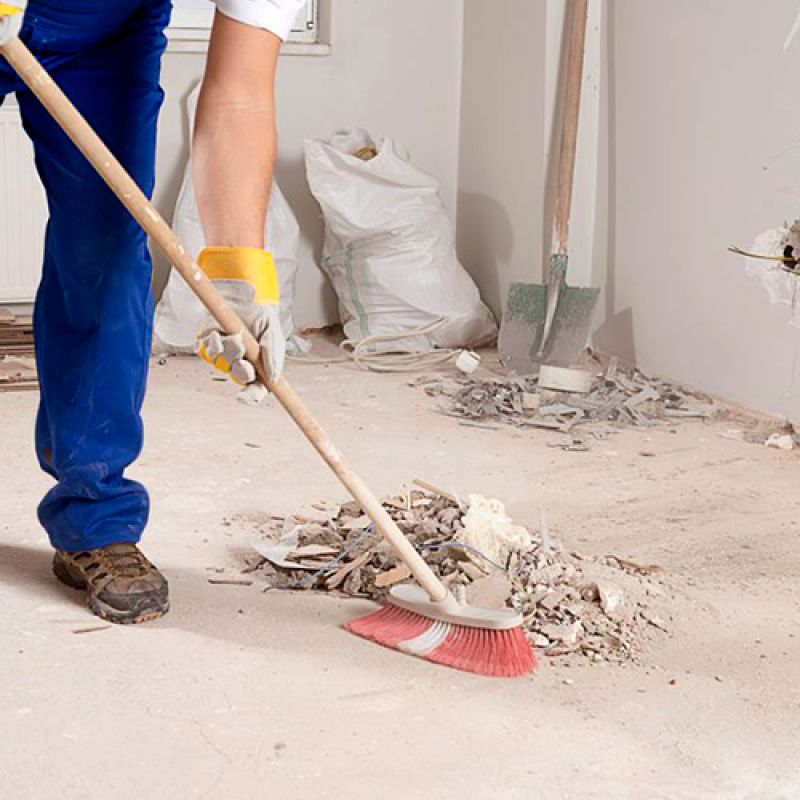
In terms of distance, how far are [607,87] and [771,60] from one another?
2.59ft

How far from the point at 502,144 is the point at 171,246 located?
2.91 m

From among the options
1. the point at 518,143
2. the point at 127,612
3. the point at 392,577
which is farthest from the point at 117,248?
the point at 518,143

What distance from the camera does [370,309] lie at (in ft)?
14.4

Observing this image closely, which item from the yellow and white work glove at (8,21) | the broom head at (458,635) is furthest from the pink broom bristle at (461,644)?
the yellow and white work glove at (8,21)

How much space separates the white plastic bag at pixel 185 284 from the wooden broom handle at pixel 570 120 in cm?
86

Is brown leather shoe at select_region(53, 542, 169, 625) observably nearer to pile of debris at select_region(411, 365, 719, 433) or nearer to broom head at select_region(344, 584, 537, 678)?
broom head at select_region(344, 584, 537, 678)

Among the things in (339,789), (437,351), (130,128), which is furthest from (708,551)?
(437,351)

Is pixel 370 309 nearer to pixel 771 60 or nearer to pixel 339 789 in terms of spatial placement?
pixel 771 60

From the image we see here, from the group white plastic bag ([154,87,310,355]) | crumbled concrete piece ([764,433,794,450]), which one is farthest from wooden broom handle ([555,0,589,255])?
crumbled concrete piece ([764,433,794,450])

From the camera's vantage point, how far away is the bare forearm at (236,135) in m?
1.83

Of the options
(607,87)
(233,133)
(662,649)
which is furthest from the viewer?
(607,87)

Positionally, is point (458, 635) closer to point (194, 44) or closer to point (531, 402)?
point (531, 402)

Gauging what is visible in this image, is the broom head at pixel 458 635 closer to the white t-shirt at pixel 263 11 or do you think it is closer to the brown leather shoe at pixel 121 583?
the brown leather shoe at pixel 121 583

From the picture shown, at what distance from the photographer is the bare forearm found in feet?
6.01
